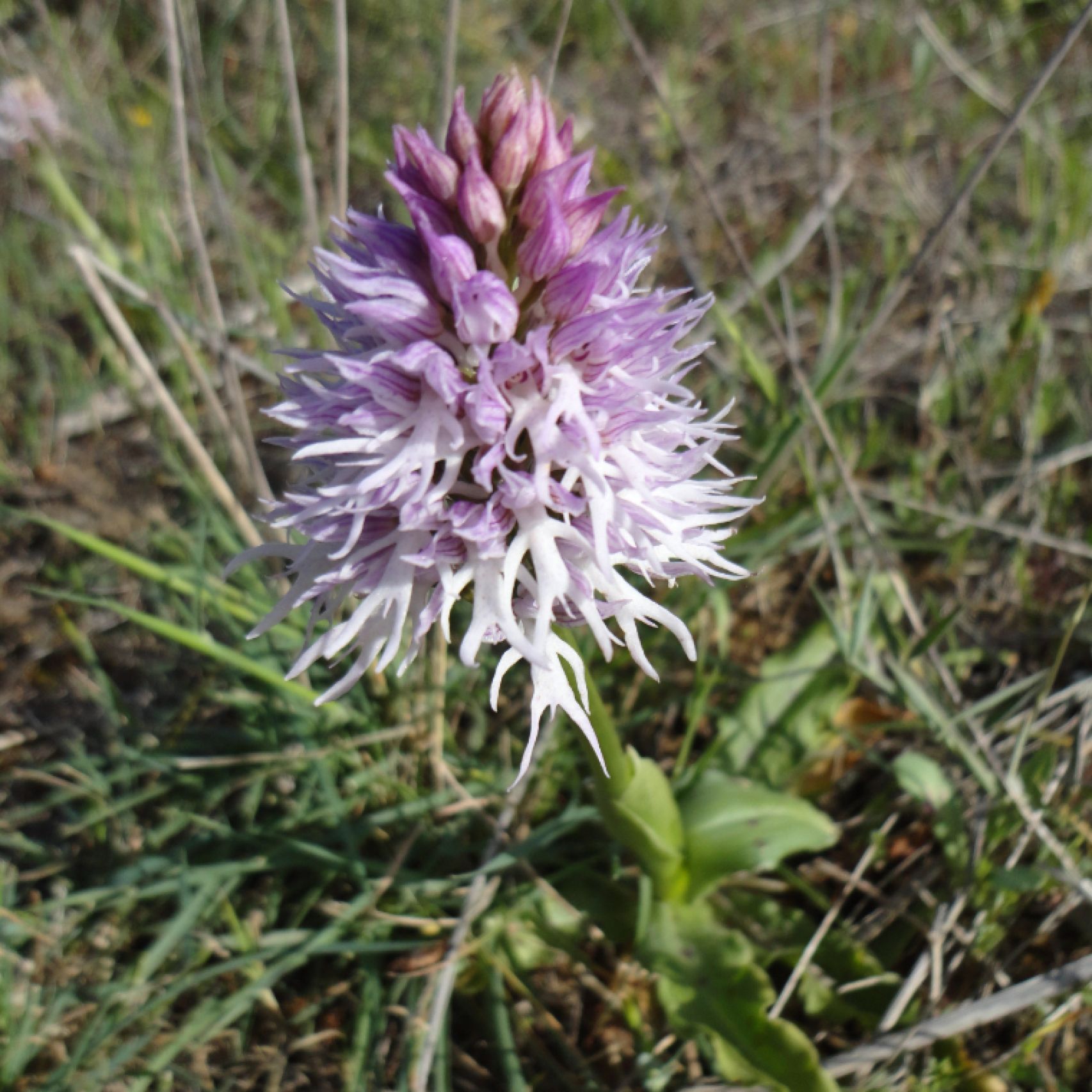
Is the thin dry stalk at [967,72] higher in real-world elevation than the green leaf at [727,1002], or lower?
higher

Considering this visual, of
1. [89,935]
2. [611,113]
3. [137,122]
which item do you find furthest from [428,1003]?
[137,122]

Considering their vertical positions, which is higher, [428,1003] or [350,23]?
[350,23]

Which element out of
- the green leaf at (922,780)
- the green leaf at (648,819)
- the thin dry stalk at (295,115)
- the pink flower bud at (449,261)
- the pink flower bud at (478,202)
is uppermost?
the thin dry stalk at (295,115)

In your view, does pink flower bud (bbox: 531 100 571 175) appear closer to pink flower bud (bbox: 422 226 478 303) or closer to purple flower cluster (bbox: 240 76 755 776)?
purple flower cluster (bbox: 240 76 755 776)

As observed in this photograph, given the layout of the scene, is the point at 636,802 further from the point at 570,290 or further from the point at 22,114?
the point at 22,114

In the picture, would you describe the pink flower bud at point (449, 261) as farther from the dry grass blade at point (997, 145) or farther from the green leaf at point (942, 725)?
the green leaf at point (942, 725)

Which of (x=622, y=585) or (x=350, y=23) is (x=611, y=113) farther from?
(x=622, y=585)

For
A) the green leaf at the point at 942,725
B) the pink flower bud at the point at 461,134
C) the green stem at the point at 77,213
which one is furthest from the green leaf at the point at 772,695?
the green stem at the point at 77,213
